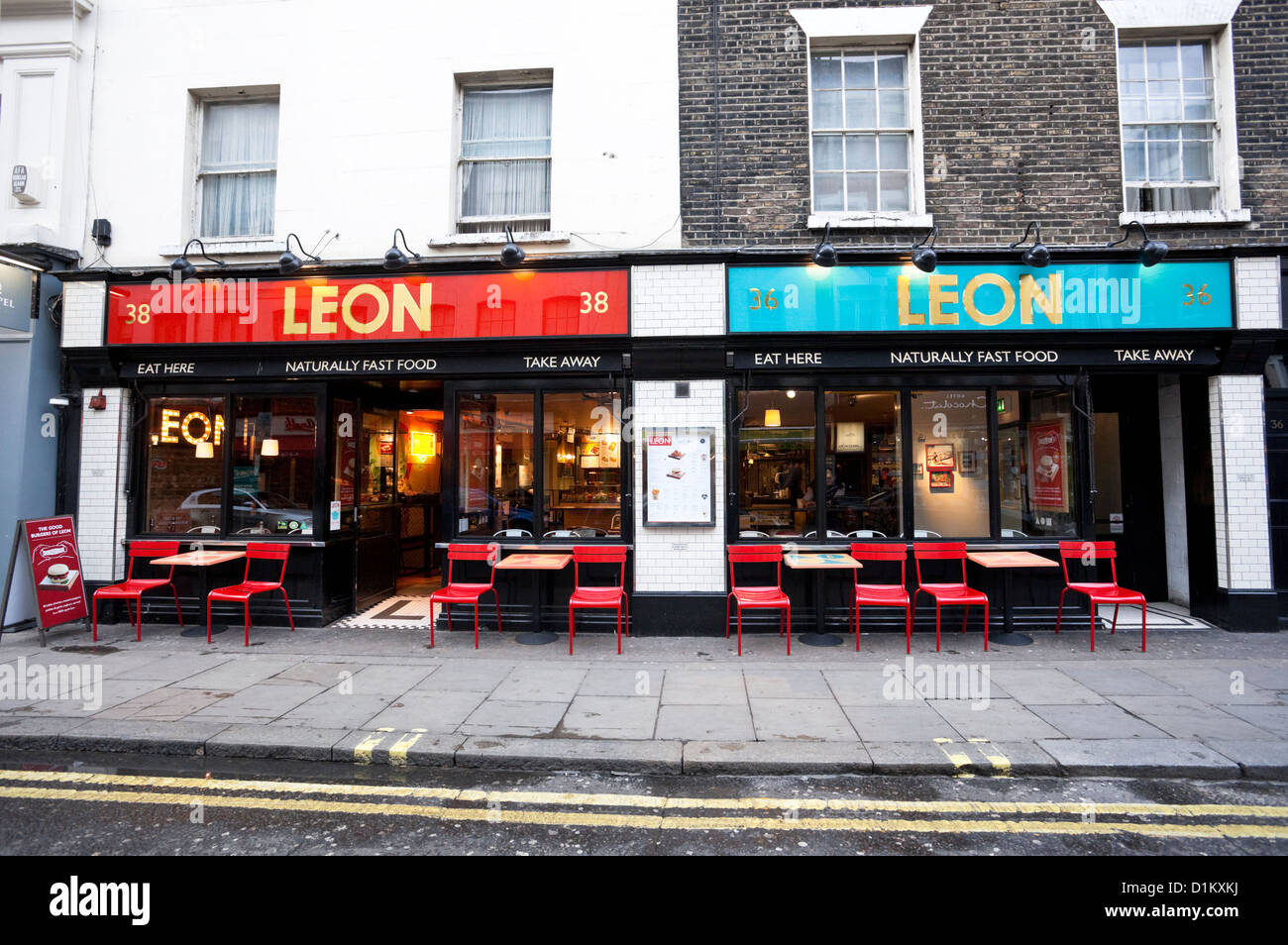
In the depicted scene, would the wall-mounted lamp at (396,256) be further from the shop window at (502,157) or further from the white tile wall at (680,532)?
the white tile wall at (680,532)

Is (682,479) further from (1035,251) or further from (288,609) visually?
(288,609)

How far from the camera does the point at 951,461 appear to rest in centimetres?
865

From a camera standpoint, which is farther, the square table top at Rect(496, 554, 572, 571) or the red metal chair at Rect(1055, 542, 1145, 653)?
the square table top at Rect(496, 554, 572, 571)

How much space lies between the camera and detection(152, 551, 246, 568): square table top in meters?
8.06

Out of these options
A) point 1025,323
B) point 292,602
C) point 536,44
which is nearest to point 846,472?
point 1025,323

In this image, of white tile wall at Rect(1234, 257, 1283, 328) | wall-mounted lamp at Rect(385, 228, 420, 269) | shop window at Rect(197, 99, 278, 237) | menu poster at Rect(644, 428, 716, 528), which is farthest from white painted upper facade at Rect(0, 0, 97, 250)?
white tile wall at Rect(1234, 257, 1283, 328)

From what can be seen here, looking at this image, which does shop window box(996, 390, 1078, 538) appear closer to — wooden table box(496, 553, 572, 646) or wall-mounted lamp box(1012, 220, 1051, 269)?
wall-mounted lamp box(1012, 220, 1051, 269)

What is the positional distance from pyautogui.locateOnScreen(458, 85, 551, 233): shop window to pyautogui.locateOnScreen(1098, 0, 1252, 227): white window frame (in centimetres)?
759

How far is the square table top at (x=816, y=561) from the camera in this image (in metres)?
7.47

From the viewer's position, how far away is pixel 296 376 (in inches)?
352

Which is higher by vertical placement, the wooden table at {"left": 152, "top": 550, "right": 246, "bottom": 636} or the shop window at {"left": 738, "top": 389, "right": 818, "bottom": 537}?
the shop window at {"left": 738, "top": 389, "right": 818, "bottom": 537}

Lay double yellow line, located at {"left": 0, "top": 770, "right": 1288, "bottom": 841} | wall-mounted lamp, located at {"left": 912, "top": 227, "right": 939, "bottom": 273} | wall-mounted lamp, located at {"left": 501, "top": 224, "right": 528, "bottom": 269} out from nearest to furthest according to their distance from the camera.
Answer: double yellow line, located at {"left": 0, "top": 770, "right": 1288, "bottom": 841} < wall-mounted lamp, located at {"left": 912, "top": 227, "right": 939, "bottom": 273} < wall-mounted lamp, located at {"left": 501, "top": 224, "right": 528, "bottom": 269}

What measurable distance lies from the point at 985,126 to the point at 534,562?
8076 mm
